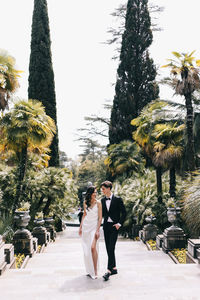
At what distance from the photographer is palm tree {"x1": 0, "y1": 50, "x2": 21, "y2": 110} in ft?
38.0

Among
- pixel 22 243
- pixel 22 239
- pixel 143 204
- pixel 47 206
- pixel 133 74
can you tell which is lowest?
pixel 22 243

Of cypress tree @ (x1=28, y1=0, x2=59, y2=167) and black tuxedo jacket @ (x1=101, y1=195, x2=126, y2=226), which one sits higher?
cypress tree @ (x1=28, y1=0, x2=59, y2=167)

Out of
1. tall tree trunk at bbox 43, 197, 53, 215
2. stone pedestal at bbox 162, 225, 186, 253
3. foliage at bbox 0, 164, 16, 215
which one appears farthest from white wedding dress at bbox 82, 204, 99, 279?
tall tree trunk at bbox 43, 197, 53, 215

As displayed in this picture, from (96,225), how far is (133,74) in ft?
90.6

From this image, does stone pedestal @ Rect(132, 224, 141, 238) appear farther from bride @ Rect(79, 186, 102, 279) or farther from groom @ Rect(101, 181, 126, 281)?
bride @ Rect(79, 186, 102, 279)

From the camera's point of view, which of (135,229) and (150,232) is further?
(135,229)

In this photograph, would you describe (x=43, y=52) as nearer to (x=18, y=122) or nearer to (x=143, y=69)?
(x=143, y=69)

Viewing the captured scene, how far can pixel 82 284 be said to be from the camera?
5582 millimetres

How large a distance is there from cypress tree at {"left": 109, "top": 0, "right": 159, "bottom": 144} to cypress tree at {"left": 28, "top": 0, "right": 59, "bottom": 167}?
25.6 ft

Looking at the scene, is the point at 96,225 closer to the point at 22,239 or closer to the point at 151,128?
the point at 22,239

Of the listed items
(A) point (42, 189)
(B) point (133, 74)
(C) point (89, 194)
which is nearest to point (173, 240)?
(C) point (89, 194)

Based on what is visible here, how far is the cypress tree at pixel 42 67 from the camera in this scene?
25719 mm

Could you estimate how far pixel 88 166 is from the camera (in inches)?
2181

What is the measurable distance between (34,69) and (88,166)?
3064cm
